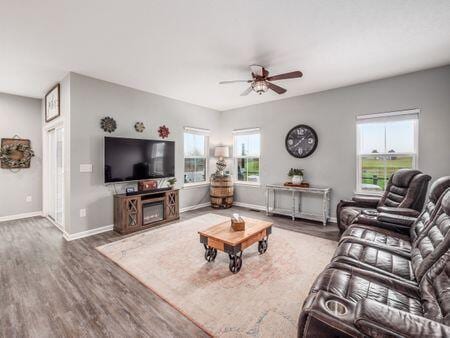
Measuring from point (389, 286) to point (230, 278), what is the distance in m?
1.50

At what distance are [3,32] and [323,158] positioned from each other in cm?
527

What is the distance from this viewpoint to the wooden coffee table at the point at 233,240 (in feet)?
8.15

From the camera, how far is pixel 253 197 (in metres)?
5.83

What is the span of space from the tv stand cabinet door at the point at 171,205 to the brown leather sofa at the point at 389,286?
335cm

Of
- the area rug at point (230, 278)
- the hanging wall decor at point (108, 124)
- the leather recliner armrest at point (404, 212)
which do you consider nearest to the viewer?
the area rug at point (230, 278)

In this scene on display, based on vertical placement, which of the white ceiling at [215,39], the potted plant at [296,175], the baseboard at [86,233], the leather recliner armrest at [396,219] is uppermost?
the white ceiling at [215,39]

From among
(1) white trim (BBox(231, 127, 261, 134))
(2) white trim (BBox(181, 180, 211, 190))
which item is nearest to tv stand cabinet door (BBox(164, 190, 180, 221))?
(2) white trim (BBox(181, 180, 211, 190))

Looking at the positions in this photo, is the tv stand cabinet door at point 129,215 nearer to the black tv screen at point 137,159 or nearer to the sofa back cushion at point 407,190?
the black tv screen at point 137,159

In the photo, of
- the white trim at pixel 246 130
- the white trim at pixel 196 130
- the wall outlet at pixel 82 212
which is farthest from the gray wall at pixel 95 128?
the white trim at pixel 246 130

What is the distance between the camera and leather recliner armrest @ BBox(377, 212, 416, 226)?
7.87 ft

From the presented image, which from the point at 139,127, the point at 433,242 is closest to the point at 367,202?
the point at 433,242

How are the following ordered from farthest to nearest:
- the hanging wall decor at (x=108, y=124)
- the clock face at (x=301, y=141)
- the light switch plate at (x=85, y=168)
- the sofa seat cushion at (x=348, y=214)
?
the clock face at (x=301, y=141)
the hanging wall decor at (x=108, y=124)
the light switch plate at (x=85, y=168)
the sofa seat cushion at (x=348, y=214)

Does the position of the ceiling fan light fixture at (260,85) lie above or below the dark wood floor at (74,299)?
above

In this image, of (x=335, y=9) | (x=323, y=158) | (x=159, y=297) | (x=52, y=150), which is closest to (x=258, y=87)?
(x=335, y=9)
